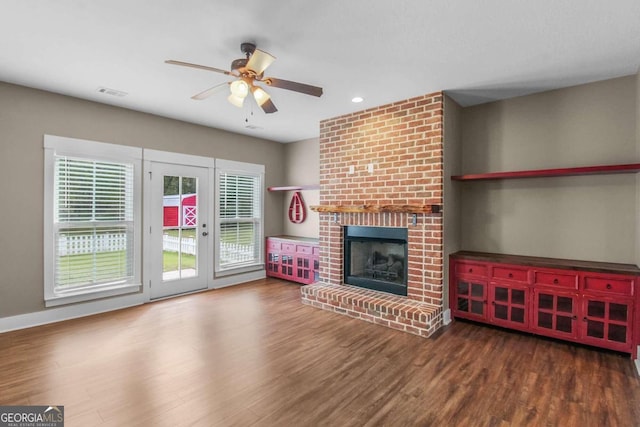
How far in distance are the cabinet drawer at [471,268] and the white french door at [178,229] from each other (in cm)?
377

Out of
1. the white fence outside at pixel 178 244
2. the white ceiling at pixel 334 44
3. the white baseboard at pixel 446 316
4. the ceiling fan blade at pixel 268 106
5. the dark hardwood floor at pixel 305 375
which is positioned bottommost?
the dark hardwood floor at pixel 305 375

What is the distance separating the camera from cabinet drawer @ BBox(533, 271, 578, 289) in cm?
309

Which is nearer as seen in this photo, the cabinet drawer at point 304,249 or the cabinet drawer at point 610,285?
the cabinet drawer at point 610,285

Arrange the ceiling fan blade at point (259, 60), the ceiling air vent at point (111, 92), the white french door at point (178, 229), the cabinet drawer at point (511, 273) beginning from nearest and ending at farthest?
1. the ceiling fan blade at point (259, 60)
2. the cabinet drawer at point (511, 273)
3. the ceiling air vent at point (111, 92)
4. the white french door at point (178, 229)

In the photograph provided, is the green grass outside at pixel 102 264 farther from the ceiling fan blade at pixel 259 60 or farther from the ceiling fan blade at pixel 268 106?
the ceiling fan blade at pixel 259 60

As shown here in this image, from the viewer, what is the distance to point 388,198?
404 cm

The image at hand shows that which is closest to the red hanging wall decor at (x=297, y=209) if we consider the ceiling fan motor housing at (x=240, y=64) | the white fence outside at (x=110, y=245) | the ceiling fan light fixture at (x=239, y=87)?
the white fence outside at (x=110, y=245)

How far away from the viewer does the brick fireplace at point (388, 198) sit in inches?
143

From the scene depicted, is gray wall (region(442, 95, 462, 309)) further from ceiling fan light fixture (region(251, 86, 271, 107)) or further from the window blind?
the window blind

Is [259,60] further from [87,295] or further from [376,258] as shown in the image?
[87,295]

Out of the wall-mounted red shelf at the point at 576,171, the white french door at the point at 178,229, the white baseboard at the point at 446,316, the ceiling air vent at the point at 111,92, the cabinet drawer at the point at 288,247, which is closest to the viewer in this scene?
the wall-mounted red shelf at the point at 576,171

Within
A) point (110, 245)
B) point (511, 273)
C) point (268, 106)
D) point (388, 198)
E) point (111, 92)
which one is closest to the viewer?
point (268, 106)

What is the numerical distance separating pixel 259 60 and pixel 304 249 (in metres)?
3.66

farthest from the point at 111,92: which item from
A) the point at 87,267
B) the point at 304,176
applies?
the point at 304,176
